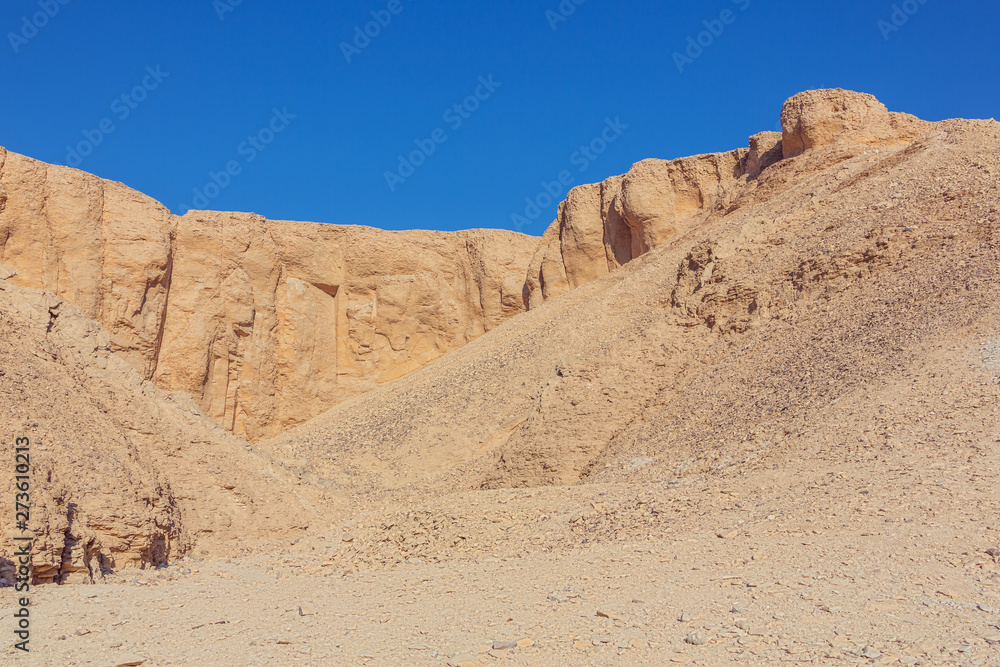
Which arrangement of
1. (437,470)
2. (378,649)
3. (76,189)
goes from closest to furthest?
(378,649) < (437,470) < (76,189)

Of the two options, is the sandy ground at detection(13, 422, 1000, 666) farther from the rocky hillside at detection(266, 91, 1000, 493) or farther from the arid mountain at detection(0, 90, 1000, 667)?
the rocky hillside at detection(266, 91, 1000, 493)

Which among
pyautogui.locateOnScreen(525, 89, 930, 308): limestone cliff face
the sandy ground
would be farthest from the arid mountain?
pyautogui.locateOnScreen(525, 89, 930, 308): limestone cliff face

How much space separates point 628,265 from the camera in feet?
94.7

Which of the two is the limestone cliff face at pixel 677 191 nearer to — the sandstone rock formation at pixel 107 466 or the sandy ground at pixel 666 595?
the sandy ground at pixel 666 595

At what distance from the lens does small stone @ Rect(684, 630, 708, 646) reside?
5.96 m

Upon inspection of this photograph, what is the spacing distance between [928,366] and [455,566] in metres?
6.70

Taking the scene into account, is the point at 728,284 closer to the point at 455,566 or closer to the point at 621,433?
the point at 621,433

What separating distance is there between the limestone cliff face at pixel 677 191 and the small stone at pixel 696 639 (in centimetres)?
2066

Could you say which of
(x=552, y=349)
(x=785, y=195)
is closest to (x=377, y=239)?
(x=552, y=349)

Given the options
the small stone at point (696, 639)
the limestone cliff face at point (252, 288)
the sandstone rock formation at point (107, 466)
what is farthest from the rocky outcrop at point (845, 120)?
the small stone at point (696, 639)

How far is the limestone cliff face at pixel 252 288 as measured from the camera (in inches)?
993

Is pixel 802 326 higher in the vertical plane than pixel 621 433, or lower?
higher

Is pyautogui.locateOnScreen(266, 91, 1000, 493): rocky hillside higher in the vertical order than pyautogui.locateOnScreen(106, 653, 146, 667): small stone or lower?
higher

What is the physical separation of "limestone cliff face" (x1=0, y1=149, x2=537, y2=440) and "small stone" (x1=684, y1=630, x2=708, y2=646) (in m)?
22.7
